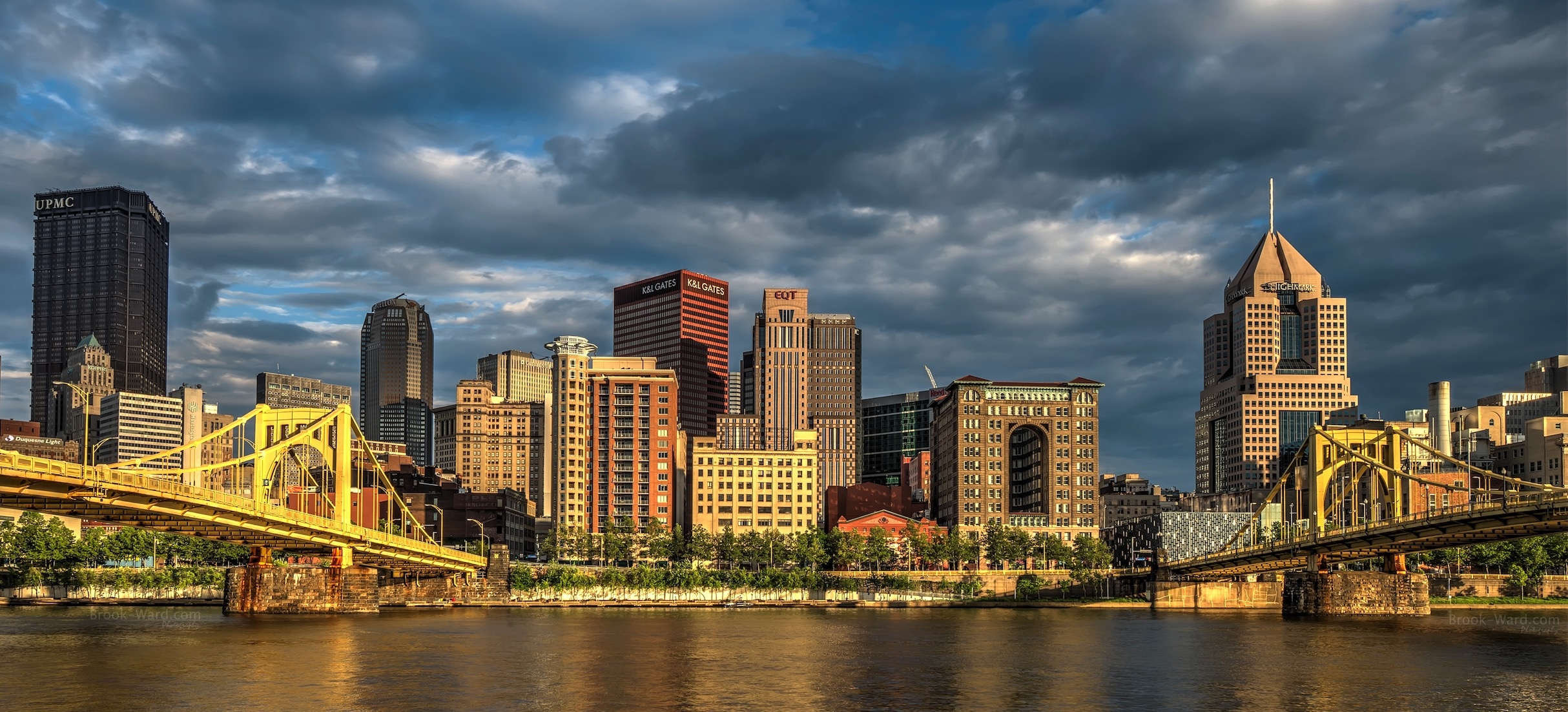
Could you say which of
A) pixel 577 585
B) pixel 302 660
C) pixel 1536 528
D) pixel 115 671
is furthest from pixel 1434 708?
pixel 577 585

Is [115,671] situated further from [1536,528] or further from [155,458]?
[1536,528]

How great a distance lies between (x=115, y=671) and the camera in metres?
79.5

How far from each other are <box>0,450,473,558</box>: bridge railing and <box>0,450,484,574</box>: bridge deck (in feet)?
0.22

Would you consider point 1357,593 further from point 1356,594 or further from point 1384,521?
point 1384,521

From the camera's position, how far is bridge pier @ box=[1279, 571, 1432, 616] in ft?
484

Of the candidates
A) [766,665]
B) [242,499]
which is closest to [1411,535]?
[766,665]

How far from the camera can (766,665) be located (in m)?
87.9

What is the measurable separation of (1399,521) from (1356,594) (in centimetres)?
2491

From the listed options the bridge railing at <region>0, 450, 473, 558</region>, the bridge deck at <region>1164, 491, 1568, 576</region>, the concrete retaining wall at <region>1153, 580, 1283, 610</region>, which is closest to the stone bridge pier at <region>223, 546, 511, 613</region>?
the bridge railing at <region>0, 450, 473, 558</region>

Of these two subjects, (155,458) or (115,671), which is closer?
(115,671)

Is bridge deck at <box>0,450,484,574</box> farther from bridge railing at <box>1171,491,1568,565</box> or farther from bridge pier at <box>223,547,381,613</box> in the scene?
bridge railing at <box>1171,491,1568,565</box>

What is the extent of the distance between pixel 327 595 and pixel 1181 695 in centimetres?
8809

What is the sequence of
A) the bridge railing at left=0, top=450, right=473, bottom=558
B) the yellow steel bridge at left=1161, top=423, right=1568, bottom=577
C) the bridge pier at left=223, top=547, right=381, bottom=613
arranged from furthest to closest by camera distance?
the bridge pier at left=223, top=547, right=381, bottom=613 → the yellow steel bridge at left=1161, top=423, right=1568, bottom=577 → the bridge railing at left=0, top=450, right=473, bottom=558

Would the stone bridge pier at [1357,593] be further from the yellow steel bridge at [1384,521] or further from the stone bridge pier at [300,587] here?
the stone bridge pier at [300,587]
